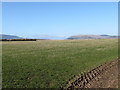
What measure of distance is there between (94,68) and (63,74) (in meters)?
6.38

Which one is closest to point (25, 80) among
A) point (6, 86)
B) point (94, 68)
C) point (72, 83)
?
point (6, 86)

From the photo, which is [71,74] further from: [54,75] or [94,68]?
[94,68]

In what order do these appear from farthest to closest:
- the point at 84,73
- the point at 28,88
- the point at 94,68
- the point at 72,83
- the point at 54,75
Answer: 1. the point at 94,68
2. the point at 84,73
3. the point at 54,75
4. the point at 72,83
5. the point at 28,88

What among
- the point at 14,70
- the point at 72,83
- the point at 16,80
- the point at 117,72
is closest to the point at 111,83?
the point at 72,83

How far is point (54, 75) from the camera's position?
2497cm

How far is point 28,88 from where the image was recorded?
19938mm

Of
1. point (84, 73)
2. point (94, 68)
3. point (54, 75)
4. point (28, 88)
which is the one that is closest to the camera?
point (28, 88)

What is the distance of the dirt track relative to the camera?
21.6 meters

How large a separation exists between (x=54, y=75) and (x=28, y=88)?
555 cm

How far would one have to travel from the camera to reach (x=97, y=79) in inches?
952

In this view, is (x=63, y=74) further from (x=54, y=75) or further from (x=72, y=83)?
(x=72, y=83)

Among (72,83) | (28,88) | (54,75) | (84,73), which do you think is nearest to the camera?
(28,88)

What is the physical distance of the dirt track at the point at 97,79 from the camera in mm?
21556

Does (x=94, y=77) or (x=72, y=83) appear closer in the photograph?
(x=72, y=83)
